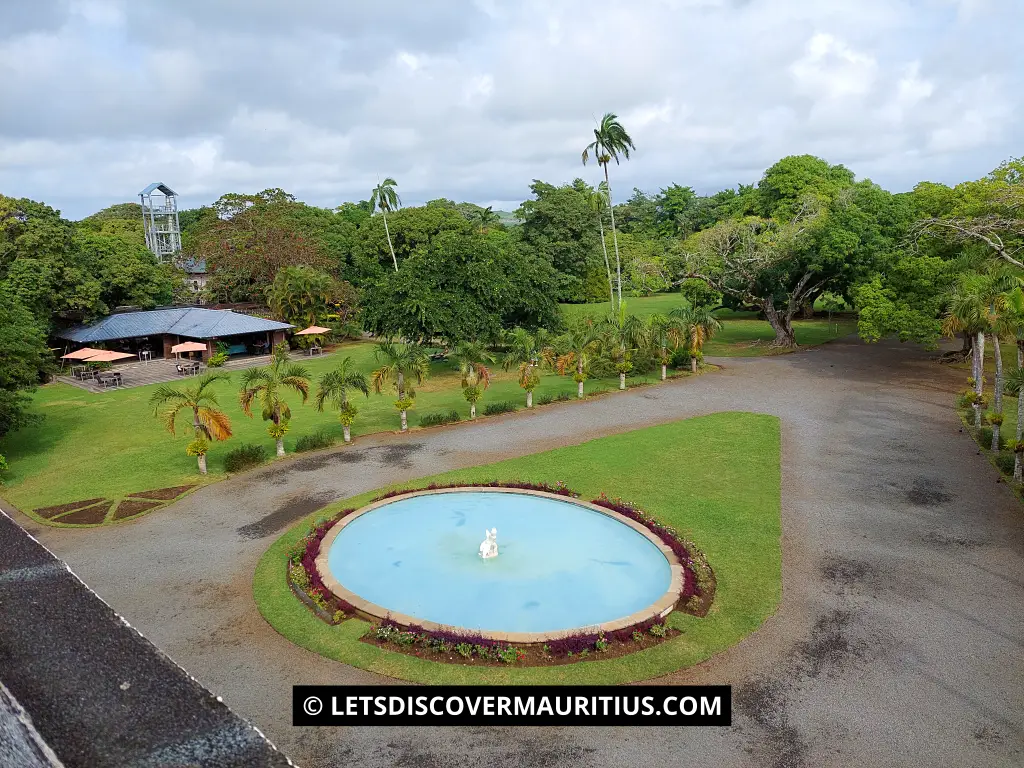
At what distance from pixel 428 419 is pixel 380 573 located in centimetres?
1144

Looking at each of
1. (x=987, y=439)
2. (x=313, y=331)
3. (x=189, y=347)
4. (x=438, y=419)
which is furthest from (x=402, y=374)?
(x=313, y=331)

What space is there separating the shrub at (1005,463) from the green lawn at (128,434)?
51.2 feet

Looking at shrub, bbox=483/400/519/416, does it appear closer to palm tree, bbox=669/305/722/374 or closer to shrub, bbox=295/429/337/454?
shrub, bbox=295/429/337/454

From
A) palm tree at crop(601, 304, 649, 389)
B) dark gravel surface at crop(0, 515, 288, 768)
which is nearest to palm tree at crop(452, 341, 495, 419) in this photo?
palm tree at crop(601, 304, 649, 389)

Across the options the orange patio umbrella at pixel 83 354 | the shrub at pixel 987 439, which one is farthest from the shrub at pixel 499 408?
the orange patio umbrella at pixel 83 354

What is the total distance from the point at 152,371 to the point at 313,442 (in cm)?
2150

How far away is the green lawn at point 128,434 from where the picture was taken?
2048 centimetres

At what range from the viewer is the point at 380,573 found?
595 inches

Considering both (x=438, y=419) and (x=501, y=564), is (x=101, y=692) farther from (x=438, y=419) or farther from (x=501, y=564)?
(x=438, y=419)

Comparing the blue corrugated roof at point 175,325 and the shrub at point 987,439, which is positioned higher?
the blue corrugated roof at point 175,325

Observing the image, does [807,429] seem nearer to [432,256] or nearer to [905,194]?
[432,256]

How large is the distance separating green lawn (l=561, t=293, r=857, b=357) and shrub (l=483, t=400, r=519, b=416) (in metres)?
16.8

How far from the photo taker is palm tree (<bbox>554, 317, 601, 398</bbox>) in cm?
3020

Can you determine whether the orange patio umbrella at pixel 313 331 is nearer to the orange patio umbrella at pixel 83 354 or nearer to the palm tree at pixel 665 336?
the orange patio umbrella at pixel 83 354
